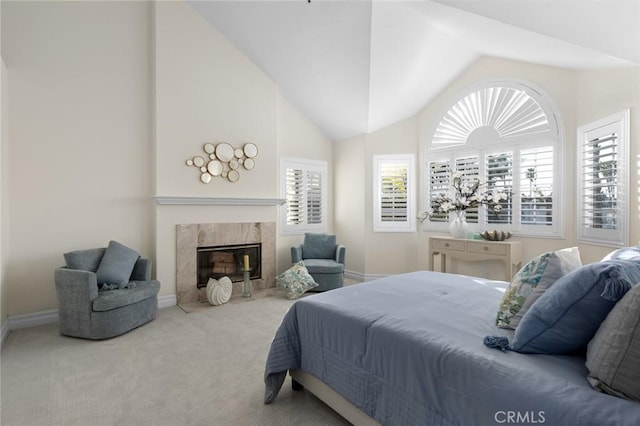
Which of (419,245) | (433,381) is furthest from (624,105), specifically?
(433,381)

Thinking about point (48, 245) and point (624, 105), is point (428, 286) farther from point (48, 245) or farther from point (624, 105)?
point (48, 245)

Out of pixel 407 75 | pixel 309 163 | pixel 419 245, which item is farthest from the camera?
pixel 309 163

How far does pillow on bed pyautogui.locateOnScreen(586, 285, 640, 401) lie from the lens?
96 cm

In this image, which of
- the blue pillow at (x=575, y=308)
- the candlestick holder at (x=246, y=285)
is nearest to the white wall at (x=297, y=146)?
the candlestick holder at (x=246, y=285)

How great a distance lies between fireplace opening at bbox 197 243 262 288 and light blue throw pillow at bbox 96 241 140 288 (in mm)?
875

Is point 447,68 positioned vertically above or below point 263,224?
above

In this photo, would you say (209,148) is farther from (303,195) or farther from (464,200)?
(464,200)

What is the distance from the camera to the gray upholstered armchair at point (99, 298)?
2.96 meters

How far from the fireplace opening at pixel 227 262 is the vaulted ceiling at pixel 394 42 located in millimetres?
2566

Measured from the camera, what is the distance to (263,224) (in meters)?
4.78

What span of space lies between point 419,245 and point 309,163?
231cm

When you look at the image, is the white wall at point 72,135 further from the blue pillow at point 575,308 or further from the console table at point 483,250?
the blue pillow at point 575,308

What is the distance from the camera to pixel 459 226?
4.30 meters
